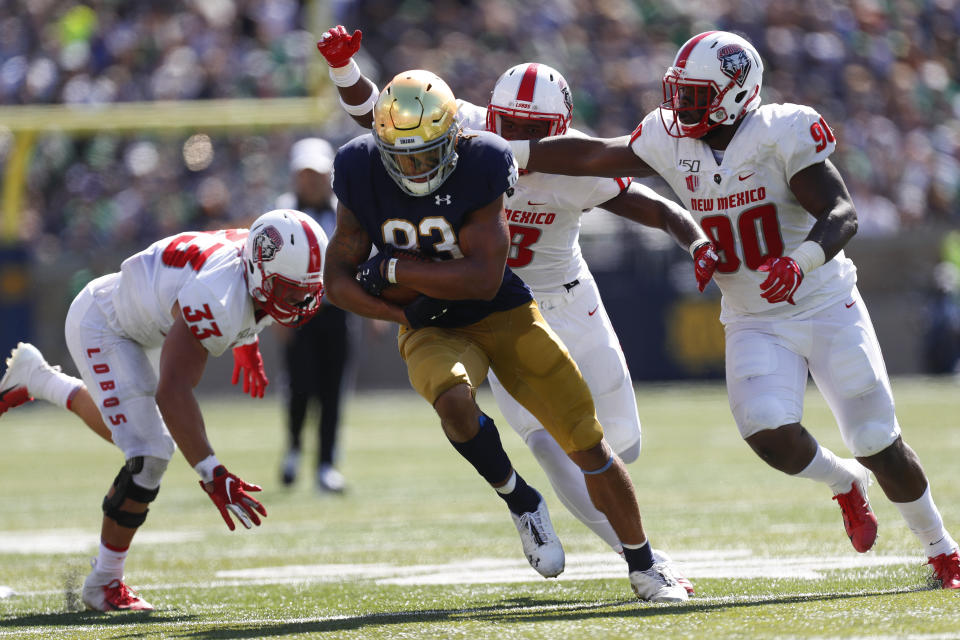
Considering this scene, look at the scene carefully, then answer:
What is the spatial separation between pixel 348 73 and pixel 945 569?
2697 mm

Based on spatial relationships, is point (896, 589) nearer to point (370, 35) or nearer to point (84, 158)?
point (84, 158)

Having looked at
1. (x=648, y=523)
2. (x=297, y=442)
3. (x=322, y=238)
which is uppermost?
(x=322, y=238)

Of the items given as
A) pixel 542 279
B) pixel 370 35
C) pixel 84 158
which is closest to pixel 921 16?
pixel 370 35

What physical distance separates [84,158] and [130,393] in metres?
12.1

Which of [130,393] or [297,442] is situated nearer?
[130,393]

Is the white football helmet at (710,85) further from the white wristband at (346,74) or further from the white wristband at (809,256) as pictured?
the white wristband at (346,74)

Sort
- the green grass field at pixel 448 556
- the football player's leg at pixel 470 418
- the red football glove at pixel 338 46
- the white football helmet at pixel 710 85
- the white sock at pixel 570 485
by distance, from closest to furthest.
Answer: the green grass field at pixel 448 556 < the football player's leg at pixel 470 418 < the white football helmet at pixel 710 85 < the white sock at pixel 570 485 < the red football glove at pixel 338 46

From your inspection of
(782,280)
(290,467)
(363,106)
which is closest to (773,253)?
(782,280)

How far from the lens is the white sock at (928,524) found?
4.78m

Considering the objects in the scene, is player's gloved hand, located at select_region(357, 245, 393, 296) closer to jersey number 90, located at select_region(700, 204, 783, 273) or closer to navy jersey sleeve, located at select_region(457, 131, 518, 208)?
navy jersey sleeve, located at select_region(457, 131, 518, 208)

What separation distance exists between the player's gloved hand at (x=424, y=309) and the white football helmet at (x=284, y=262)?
1.54ft

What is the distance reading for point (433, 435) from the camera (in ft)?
39.9

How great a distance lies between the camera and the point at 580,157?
4980mm

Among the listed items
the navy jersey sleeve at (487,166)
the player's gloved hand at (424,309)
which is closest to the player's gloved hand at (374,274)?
the player's gloved hand at (424,309)
